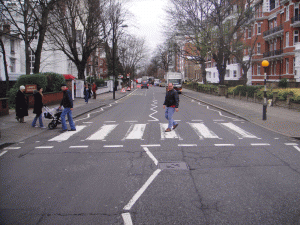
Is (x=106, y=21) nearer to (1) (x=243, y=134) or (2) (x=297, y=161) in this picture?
(1) (x=243, y=134)

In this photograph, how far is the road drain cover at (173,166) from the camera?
21.6ft

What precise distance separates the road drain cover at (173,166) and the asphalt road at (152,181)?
0.02m

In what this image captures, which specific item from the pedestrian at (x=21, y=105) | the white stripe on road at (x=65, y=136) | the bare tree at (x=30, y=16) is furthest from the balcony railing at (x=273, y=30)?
the white stripe on road at (x=65, y=136)

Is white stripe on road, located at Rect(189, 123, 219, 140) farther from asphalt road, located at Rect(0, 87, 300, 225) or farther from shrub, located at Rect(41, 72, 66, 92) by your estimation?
shrub, located at Rect(41, 72, 66, 92)

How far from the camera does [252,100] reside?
26438mm

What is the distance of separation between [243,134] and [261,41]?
44.8 meters

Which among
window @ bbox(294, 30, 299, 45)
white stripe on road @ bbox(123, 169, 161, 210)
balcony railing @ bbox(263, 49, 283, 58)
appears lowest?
white stripe on road @ bbox(123, 169, 161, 210)

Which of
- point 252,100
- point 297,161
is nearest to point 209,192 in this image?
point 297,161

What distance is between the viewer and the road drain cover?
6.59 metres

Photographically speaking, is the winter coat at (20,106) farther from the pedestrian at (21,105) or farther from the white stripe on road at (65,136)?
the white stripe on road at (65,136)

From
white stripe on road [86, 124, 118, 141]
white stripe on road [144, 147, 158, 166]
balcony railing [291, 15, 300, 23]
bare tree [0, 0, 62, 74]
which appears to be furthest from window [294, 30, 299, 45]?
white stripe on road [144, 147, 158, 166]

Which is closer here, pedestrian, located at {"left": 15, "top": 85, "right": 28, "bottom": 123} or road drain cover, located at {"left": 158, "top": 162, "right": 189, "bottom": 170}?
road drain cover, located at {"left": 158, "top": 162, "right": 189, "bottom": 170}

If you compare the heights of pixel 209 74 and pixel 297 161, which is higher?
pixel 209 74

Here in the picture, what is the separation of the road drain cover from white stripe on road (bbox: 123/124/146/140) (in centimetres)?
358
